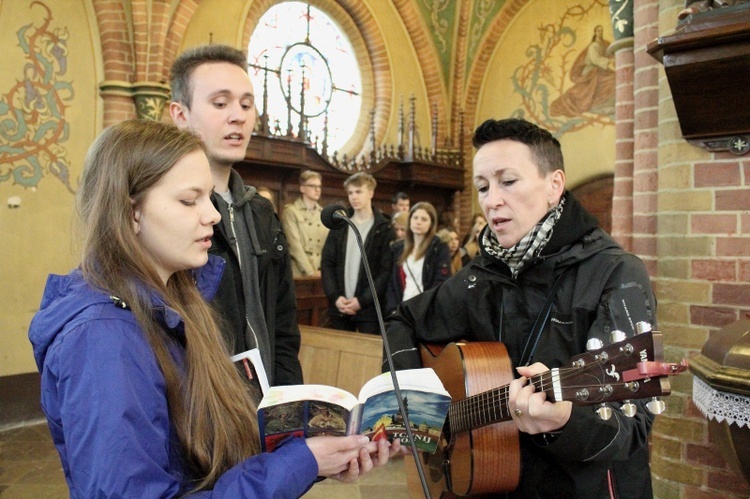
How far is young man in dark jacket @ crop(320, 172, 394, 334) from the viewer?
4.78 metres

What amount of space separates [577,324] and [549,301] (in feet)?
0.36

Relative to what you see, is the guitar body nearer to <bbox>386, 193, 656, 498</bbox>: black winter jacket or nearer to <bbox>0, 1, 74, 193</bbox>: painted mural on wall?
<bbox>386, 193, 656, 498</bbox>: black winter jacket

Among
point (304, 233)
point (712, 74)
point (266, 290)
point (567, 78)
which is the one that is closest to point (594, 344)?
point (266, 290)

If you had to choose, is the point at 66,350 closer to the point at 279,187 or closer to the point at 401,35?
the point at 279,187

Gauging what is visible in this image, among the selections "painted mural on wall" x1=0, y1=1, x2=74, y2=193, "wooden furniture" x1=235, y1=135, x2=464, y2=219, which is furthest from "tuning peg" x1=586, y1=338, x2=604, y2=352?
"wooden furniture" x1=235, y1=135, x2=464, y2=219

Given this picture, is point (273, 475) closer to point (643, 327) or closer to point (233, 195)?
point (643, 327)

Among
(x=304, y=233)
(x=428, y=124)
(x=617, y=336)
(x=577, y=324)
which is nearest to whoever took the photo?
(x=617, y=336)

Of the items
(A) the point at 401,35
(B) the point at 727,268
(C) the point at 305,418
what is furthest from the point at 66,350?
(A) the point at 401,35

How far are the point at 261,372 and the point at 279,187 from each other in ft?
20.4

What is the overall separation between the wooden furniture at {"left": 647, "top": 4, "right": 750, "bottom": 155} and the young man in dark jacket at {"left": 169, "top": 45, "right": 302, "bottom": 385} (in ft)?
5.35

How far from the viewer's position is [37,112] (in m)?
5.97

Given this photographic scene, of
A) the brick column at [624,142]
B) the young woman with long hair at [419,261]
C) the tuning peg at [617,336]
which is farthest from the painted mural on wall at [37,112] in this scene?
the tuning peg at [617,336]

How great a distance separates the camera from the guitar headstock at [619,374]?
1294 millimetres

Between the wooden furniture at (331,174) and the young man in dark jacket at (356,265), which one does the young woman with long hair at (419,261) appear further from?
the wooden furniture at (331,174)
